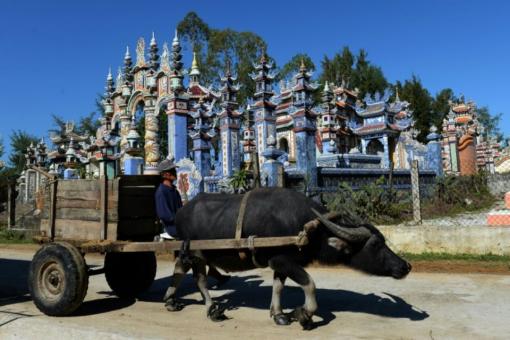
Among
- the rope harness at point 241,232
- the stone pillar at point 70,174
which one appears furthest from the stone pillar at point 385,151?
the rope harness at point 241,232

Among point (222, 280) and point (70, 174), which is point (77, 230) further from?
point (70, 174)

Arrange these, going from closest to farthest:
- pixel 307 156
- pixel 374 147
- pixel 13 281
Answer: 1. pixel 13 281
2. pixel 307 156
3. pixel 374 147

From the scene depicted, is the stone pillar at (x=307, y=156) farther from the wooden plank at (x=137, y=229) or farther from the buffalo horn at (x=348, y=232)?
the buffalo horn at (x=348, y=232)

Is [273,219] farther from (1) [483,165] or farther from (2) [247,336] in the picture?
(1) [483,165]

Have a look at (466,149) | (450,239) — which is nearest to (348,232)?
(450,239)

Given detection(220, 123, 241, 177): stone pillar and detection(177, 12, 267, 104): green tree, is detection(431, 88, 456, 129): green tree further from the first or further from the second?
detection(220, 123, 241, 177): stone pillar

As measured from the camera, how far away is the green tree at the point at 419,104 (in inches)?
1913

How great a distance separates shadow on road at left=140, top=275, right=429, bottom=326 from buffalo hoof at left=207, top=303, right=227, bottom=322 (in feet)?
2.14

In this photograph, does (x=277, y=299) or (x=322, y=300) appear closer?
(x=277, y=299)

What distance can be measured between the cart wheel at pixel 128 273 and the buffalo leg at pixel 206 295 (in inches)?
56.1

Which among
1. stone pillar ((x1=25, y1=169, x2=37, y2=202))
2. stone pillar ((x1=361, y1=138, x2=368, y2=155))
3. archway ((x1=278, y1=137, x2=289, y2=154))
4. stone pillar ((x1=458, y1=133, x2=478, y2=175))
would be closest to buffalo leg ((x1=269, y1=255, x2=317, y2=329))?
stone pillar ((x1=458, y1=133, x2=478, y2=175))

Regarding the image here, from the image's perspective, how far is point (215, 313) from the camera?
5195 mm

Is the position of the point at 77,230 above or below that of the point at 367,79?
below

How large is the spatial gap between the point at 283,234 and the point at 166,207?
1860 mm
